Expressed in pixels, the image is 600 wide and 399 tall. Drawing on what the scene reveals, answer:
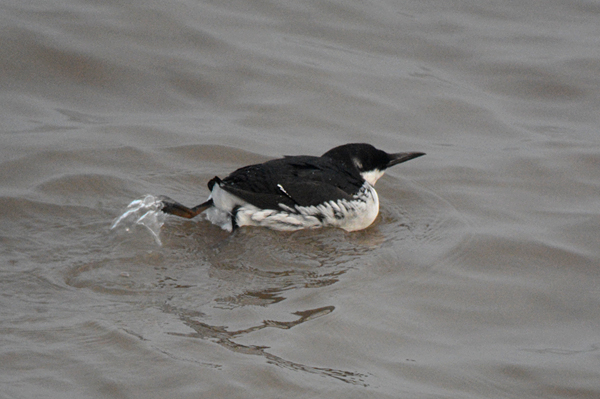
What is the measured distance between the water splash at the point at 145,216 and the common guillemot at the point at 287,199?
0.26 feet

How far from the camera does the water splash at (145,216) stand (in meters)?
5.46

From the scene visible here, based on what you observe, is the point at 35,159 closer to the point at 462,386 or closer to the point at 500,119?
the point at 462,386

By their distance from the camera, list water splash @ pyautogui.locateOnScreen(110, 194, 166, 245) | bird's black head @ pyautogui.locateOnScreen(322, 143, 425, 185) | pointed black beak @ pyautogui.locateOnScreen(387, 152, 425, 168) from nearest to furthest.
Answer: water splash @ pyautogui.locateOnScreen(110, 194, 166, 245) → bird's black head @ pyautogui.locateOnScreen(322, 143, 425, 185) → pointed black beak @ pyautogui.locateOnScreen(387, 152, 425, 168)


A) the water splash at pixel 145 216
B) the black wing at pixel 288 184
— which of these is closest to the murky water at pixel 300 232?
the water splash at pixel 145 216

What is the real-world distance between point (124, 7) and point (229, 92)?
1.97 meters

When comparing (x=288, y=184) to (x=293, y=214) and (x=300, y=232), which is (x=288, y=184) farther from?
(x=300, y=232)

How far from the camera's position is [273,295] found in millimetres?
4680

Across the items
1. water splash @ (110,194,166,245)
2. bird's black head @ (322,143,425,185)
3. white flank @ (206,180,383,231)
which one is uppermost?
bird's black head @ (322,143,425,185)

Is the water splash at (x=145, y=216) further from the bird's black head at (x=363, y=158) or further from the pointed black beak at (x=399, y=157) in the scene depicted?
the pointed black beak at (x=399, y=157)

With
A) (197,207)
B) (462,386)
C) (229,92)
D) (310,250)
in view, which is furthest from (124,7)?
(462,386)

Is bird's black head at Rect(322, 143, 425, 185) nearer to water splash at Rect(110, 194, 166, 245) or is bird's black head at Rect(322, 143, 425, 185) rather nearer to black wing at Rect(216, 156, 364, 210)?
black wing at Rect(216, 156, 364, 210)

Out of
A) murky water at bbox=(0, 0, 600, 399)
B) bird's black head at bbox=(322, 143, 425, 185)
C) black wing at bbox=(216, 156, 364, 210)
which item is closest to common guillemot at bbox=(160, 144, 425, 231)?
black wing at bbox=(216, 156, 364, 210)

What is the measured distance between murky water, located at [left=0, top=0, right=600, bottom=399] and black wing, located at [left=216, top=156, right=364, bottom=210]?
0.25m

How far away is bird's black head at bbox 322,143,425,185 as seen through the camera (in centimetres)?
628
